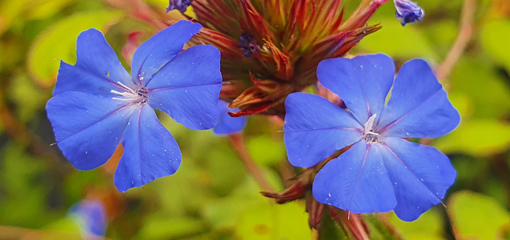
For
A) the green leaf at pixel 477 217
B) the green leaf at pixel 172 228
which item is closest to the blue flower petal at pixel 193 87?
the green leaf at pixel 172 228

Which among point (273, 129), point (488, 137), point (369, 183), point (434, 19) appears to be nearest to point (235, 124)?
point (273, 129)

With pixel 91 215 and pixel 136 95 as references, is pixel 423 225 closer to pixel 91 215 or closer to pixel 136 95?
pixel 136 95

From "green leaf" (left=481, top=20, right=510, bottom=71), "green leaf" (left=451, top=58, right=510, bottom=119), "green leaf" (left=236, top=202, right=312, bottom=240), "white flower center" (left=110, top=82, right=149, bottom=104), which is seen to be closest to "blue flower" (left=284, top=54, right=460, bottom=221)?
"white flower center" (left=110, top=82, right=149, bottom=104)

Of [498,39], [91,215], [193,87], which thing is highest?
[193,87]

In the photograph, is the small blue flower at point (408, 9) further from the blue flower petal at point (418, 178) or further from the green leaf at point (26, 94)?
the green leaf at point (26, 94)

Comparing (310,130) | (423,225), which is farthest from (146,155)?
(423,225)

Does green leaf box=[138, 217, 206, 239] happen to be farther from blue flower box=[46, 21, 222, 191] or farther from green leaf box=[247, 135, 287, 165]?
blue flower box=[46, 21, 222, 191]

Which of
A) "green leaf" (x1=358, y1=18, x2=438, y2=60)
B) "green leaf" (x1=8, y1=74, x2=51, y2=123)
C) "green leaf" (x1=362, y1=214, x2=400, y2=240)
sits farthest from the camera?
"green leaf" (x1=8, y1=74, x2=51, y2=123)
